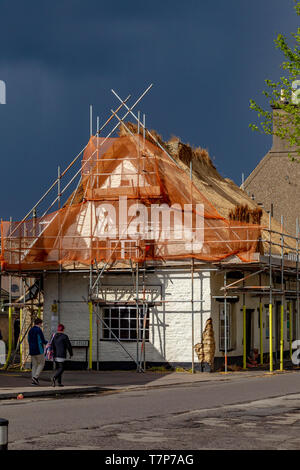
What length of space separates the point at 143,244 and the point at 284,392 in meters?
10.6

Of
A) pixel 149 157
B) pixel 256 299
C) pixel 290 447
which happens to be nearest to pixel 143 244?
pixel 149 157

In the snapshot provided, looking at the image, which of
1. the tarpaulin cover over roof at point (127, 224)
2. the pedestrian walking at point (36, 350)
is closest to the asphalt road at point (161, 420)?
the pedestrian walking at point (36, 350)

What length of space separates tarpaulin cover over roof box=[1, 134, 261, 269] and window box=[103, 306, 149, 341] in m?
1.87

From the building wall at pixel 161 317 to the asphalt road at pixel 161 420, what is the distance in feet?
25.3

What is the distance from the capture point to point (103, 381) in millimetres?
24344

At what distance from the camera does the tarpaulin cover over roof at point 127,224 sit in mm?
29472

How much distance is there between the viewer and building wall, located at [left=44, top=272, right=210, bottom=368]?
94.4 ft

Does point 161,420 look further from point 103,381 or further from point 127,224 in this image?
point 127,224

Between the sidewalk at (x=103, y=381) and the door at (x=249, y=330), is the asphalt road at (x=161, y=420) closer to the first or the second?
the sidewalk at (x=103, y=381)

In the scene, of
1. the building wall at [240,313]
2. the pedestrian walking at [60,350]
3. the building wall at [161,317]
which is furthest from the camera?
the building wall at [240,313]

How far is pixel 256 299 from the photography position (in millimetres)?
32969

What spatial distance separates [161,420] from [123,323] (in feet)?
53.2

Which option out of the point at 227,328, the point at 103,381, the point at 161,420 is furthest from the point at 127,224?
the point at 161,420

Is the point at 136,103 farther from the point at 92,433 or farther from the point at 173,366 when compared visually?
the point at 92,433
